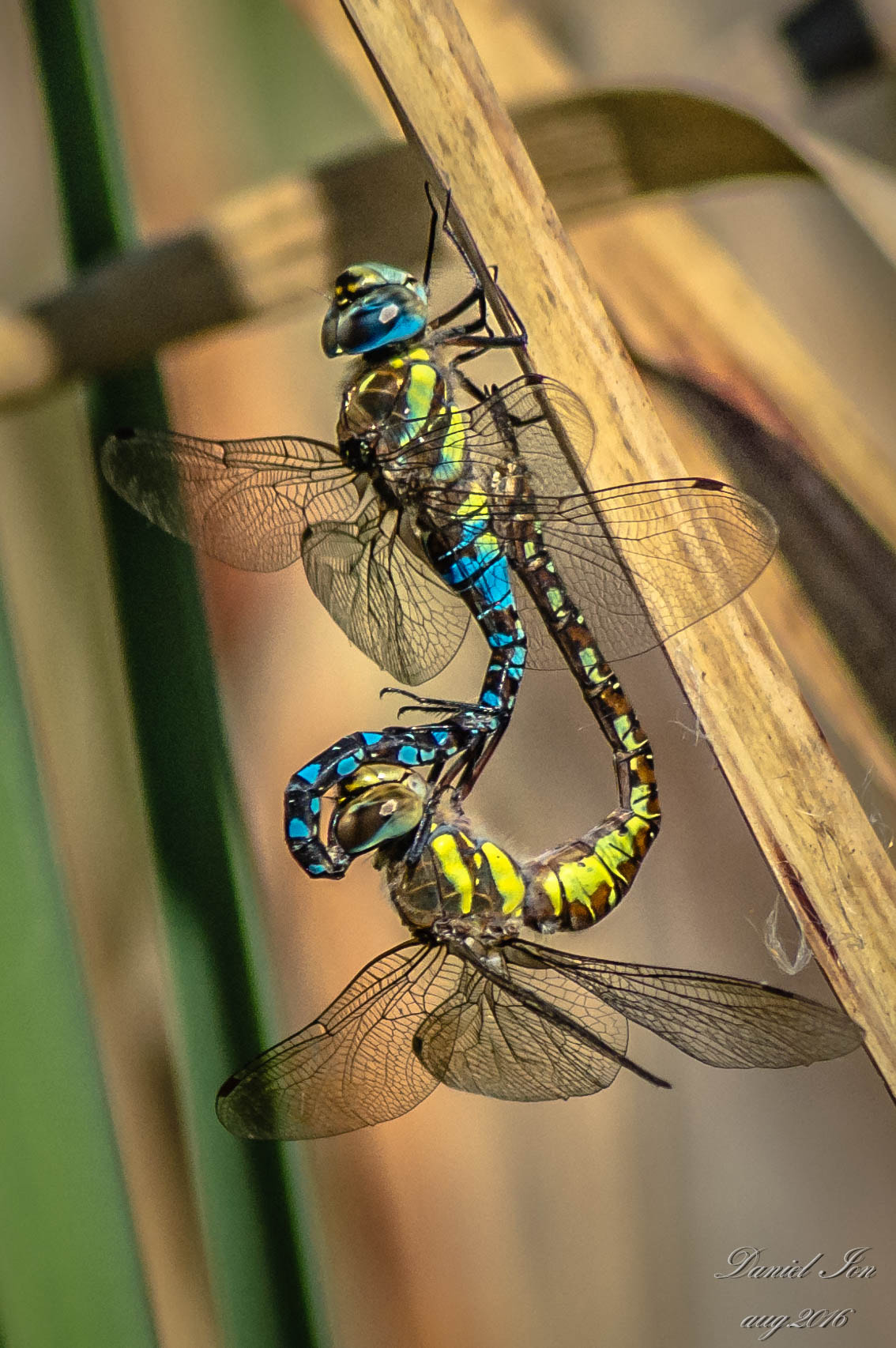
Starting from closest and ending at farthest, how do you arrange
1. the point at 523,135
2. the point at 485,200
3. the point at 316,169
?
the point at 485,200 < the point at 523,135 < the point at 316,169

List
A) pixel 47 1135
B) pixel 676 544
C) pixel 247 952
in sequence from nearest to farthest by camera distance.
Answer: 1. pixel 676 544
2. pixel 47 1135
3. pixel 247 952

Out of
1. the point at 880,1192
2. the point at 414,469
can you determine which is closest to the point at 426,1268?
the point at 880,1192

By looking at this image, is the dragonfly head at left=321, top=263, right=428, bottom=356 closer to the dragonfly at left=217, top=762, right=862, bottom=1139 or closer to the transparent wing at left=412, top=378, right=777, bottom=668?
the transparent wing at left=412, top=378, right=777, bottom=668

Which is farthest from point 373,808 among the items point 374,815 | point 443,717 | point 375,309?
point 375,309

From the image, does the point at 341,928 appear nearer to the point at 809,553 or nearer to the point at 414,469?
the point at 414,469

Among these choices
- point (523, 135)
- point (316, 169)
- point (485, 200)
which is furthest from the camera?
point (316, 169)

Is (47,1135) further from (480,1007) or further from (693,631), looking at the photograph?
A: (693,631)

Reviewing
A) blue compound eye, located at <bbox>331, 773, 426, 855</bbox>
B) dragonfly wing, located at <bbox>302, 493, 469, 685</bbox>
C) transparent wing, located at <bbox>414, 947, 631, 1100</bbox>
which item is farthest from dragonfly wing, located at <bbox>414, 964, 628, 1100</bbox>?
dragonfly wing, located at <bbox>302, 493, 469, 685</bbox>
